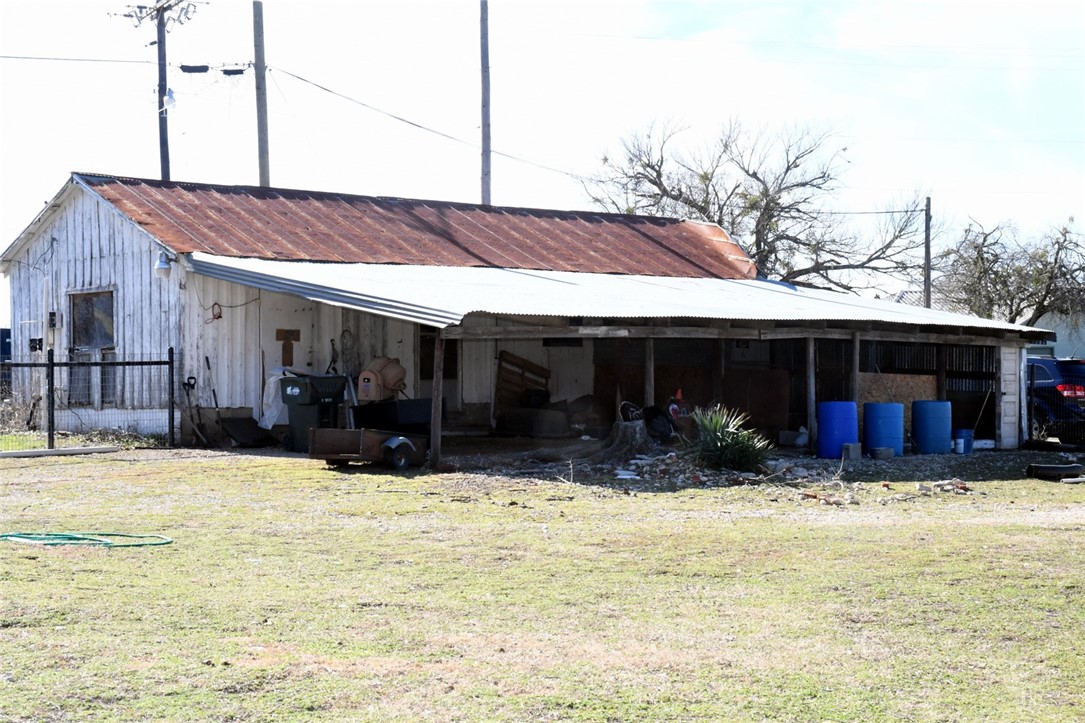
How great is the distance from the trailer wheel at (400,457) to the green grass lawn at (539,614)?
2.94 m

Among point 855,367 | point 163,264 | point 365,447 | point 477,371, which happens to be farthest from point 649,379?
point 163,264

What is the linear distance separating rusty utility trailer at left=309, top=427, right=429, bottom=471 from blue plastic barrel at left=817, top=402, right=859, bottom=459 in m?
5.69

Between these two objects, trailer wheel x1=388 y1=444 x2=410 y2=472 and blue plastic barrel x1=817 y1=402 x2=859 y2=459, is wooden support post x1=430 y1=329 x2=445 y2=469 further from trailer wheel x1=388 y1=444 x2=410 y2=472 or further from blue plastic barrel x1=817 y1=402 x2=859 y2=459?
blue plastic barrel x1=817 y1=402 x2=859 y2=459

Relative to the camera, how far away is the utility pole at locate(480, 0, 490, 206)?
29812 millimetres

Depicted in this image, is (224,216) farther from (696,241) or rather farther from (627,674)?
(627,674)

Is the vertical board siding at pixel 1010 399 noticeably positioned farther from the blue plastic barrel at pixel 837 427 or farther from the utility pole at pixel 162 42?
the utility pole at pixel 162 42

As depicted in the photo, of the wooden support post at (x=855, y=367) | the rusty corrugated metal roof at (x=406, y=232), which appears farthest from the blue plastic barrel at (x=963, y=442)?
the rusty corrugated metal roof at (x=406, y=232)

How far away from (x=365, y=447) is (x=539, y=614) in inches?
325

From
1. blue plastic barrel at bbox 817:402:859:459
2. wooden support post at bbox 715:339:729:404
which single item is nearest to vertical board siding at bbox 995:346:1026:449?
wooden support post at bbox 715:339:729:404

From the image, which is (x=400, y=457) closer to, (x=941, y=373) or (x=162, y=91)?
(x=941, y=373)

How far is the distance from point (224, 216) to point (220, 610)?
52.4 feet

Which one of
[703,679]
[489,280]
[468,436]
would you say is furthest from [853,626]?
[468,436]

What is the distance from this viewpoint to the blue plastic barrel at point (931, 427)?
18.4m

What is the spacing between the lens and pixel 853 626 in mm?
6367
